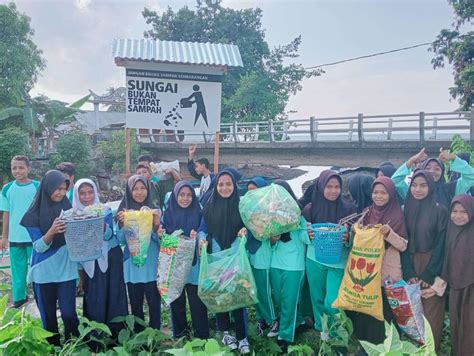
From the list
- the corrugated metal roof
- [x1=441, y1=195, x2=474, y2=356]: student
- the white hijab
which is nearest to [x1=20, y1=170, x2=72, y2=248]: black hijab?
the white hijab

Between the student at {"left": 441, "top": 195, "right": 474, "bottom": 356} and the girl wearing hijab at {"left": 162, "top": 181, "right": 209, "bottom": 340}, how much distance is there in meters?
1.73

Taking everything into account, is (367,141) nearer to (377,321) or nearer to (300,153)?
(300,153)

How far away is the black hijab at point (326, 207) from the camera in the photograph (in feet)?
9.71

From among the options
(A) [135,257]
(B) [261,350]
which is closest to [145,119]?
(A) [135,257]

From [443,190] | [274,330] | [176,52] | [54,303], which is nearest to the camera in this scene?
[54,303]

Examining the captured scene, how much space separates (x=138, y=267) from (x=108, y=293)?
0.29 meters

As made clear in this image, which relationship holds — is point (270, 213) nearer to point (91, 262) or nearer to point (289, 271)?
point (289, 271)

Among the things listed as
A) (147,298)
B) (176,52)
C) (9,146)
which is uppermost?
(176,52)

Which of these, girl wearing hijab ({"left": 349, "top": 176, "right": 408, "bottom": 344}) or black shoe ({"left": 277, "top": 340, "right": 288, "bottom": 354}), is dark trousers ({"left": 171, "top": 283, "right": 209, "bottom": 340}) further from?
girl wearing hijab ({"left": 349, "top": 176, "right": 408, "bottom": 344})

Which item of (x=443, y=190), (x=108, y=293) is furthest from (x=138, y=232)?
(x=443, y=190)

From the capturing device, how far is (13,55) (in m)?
14.8

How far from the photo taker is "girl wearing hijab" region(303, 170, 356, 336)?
2.90 metres

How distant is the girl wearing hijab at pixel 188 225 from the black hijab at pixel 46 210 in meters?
0.76

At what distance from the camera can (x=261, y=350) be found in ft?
9.75
